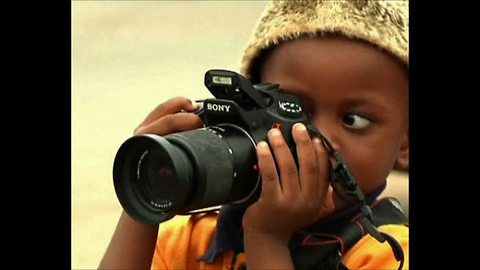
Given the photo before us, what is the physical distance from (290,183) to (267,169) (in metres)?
0.03

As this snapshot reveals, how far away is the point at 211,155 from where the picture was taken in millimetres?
971

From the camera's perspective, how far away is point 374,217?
3.77 feet

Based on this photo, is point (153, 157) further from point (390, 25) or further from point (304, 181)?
point (390, 25)

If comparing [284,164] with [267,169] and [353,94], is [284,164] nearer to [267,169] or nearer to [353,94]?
[267,169]

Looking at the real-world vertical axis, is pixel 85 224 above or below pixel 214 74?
below

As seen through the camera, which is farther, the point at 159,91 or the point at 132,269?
the point at 159,91

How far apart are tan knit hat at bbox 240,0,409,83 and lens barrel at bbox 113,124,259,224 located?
0.18 metres

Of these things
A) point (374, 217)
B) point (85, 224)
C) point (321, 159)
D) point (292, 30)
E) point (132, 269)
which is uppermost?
point (292, 30)

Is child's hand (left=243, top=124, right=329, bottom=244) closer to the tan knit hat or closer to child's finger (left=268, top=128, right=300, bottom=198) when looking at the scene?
child's finger (left=268, top=128, right=300, bottom=198)

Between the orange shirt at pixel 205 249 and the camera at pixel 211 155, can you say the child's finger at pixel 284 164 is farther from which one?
the orange shirt at pixel 205 249

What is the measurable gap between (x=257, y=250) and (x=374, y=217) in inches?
7.0

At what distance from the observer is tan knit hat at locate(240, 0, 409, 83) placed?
1114 mm

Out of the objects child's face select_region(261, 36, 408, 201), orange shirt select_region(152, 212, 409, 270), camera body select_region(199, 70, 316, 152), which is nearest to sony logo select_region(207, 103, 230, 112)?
camera body select_region(199, 70, 316, 152)
